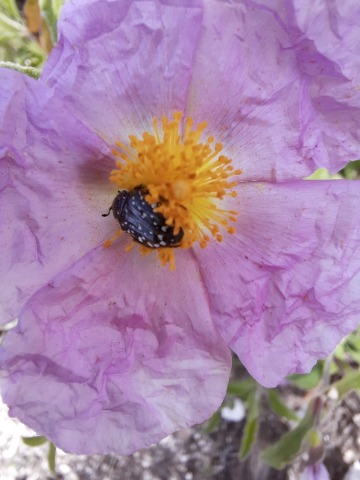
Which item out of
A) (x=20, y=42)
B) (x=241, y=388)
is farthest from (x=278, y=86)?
(x=241, y=388)

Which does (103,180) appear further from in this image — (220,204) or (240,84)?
(240,84)

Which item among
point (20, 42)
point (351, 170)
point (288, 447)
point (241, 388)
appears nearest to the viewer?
point (20, 42)

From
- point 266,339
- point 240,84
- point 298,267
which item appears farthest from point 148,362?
point 240,84

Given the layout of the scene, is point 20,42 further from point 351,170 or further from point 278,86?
point 351,170

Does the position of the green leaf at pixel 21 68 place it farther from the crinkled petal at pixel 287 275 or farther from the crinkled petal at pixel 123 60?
the crinkled petal at pixel 287 275

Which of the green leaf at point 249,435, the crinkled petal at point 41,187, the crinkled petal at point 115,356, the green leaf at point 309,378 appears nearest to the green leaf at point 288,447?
the green leaf at point 249,435

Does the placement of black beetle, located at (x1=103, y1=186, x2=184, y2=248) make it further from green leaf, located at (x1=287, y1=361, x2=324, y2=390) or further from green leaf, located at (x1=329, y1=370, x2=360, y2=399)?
green leaf, located at (x1=287, y1=361, x2=324, y2=390)
